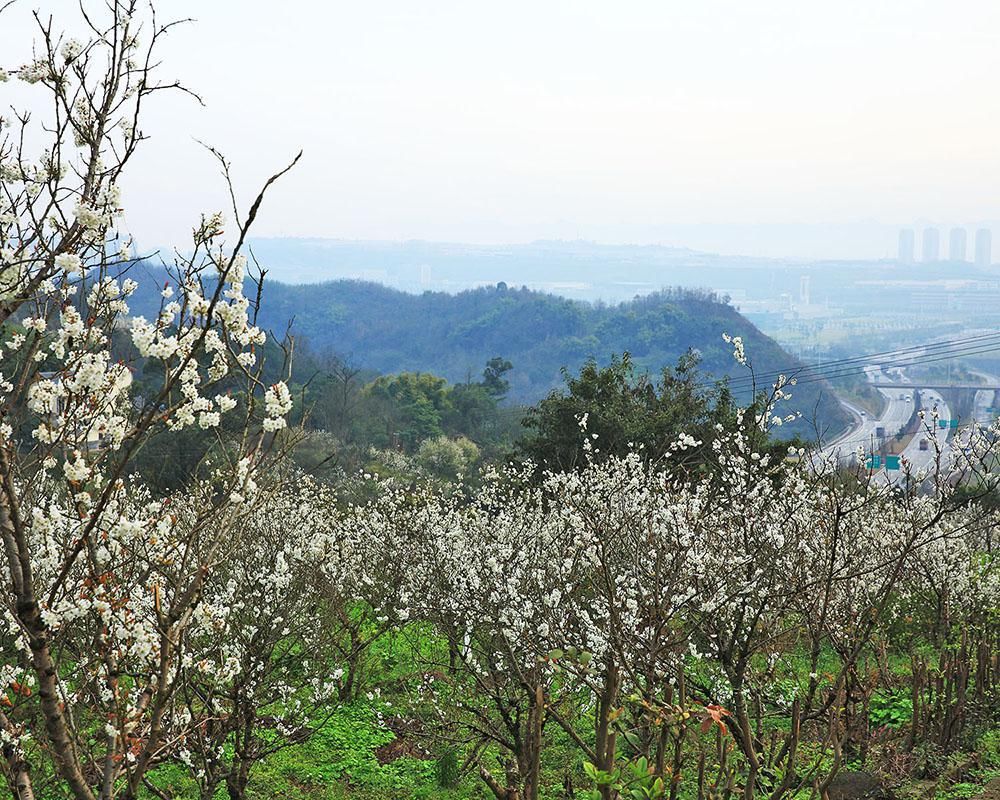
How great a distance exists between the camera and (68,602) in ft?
8.64

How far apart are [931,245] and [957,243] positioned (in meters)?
5.28

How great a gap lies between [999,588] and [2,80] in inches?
422

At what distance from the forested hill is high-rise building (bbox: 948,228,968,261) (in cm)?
12106

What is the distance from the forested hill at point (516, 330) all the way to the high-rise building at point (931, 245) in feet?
401

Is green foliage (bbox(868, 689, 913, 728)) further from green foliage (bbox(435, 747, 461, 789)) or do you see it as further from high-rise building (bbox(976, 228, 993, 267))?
high-rise building (bbox(976, 228, 993, 267))

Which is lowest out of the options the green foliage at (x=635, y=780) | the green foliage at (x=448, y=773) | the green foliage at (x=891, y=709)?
the green foliage at (x=448, y=773)

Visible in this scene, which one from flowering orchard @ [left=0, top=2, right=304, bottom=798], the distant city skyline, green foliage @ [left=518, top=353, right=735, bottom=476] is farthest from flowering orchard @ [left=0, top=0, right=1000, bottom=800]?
the distant city skyline

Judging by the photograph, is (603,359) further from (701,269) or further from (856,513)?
(701,269)

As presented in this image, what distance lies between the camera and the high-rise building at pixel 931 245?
7653 inches

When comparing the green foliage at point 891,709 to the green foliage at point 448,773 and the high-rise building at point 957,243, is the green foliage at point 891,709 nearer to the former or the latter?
the green foliage at point 448,773

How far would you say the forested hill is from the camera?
257 ft

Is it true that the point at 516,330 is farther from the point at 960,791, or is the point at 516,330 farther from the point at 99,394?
the point at 99,394

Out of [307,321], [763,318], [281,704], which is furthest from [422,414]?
[763,318]

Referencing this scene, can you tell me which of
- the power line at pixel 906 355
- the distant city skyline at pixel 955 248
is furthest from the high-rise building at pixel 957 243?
the power line at pixel 906 355
